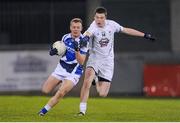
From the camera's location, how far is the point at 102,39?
14.7 meters

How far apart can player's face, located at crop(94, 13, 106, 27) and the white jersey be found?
0.28 ft

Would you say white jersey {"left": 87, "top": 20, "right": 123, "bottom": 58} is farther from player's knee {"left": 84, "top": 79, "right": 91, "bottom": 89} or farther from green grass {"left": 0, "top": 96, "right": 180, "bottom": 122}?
green grass {"left": 0, "top": 96, "right": 180, "bottom": 122}

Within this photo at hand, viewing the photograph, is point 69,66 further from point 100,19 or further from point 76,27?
point 100,19

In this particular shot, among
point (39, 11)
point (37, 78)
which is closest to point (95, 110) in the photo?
point (37, 78)

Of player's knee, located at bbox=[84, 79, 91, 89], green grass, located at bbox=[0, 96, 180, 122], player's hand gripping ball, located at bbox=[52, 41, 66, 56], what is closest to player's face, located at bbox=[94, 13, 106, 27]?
player's hand gripping ball, located at bbox=[52, 41, 66, 56]

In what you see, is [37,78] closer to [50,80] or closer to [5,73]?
[5,73]

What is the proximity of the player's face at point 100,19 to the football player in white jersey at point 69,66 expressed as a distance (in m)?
0.43

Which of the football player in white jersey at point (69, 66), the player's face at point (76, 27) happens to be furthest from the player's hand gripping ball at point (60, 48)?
the player's face at point (76, 27)

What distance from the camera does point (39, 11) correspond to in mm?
31656

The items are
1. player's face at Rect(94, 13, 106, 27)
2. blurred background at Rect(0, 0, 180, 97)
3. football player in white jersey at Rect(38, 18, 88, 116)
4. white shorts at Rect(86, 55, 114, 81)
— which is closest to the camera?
football player in white jersey at Rect(38, 18, 88, 116)

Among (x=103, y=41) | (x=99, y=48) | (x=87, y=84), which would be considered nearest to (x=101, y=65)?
(x=99, y=48)

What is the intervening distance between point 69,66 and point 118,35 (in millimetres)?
17846

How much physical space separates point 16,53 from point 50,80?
14.7 meters

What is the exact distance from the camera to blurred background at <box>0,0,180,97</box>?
29.3 m
